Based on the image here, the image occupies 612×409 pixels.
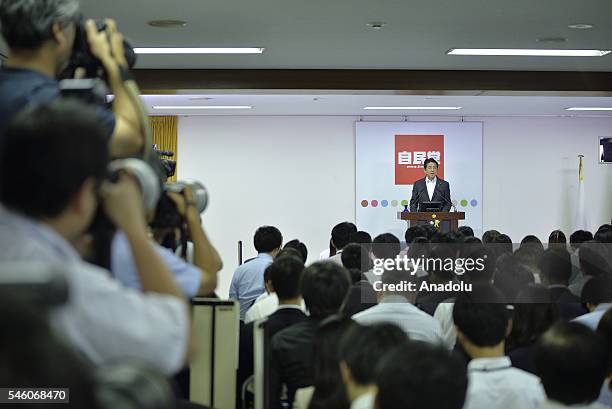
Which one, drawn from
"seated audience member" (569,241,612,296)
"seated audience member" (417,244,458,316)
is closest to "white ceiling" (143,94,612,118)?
"seated audience member" (417,244,458,316)

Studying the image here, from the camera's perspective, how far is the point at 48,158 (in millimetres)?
1075

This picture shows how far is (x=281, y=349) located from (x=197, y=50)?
14.5 ft

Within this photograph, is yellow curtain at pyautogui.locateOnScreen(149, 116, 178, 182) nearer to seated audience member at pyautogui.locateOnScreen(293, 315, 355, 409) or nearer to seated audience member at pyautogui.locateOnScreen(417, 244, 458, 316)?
seated audience member at pyautogui.locateOnScreen(417, 244, 458, 316)

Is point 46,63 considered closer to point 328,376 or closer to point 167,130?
point 328,376

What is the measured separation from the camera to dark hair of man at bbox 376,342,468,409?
4.86 feet

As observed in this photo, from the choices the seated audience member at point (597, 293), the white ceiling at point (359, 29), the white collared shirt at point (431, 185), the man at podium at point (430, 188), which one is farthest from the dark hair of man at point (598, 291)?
the white collared shirt at point (431, 185)

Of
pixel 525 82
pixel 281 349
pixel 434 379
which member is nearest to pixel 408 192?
pixel 525 82

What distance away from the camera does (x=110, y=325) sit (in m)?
1.11

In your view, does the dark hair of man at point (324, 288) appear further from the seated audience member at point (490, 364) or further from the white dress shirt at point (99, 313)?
the white dress shirt at point (99, 313)

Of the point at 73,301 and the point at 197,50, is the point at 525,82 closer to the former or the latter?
the point at 197,50

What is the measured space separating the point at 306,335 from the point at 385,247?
→ 2.16 m

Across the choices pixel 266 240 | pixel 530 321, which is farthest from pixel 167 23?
pixel 530 321

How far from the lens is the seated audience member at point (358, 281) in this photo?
3821 mm

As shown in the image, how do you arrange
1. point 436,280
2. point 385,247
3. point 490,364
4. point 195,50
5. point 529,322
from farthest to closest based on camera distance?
1. point 195,50
2. point 385,247
3. point 436,280
4. point 529,322
5. point 490,364
